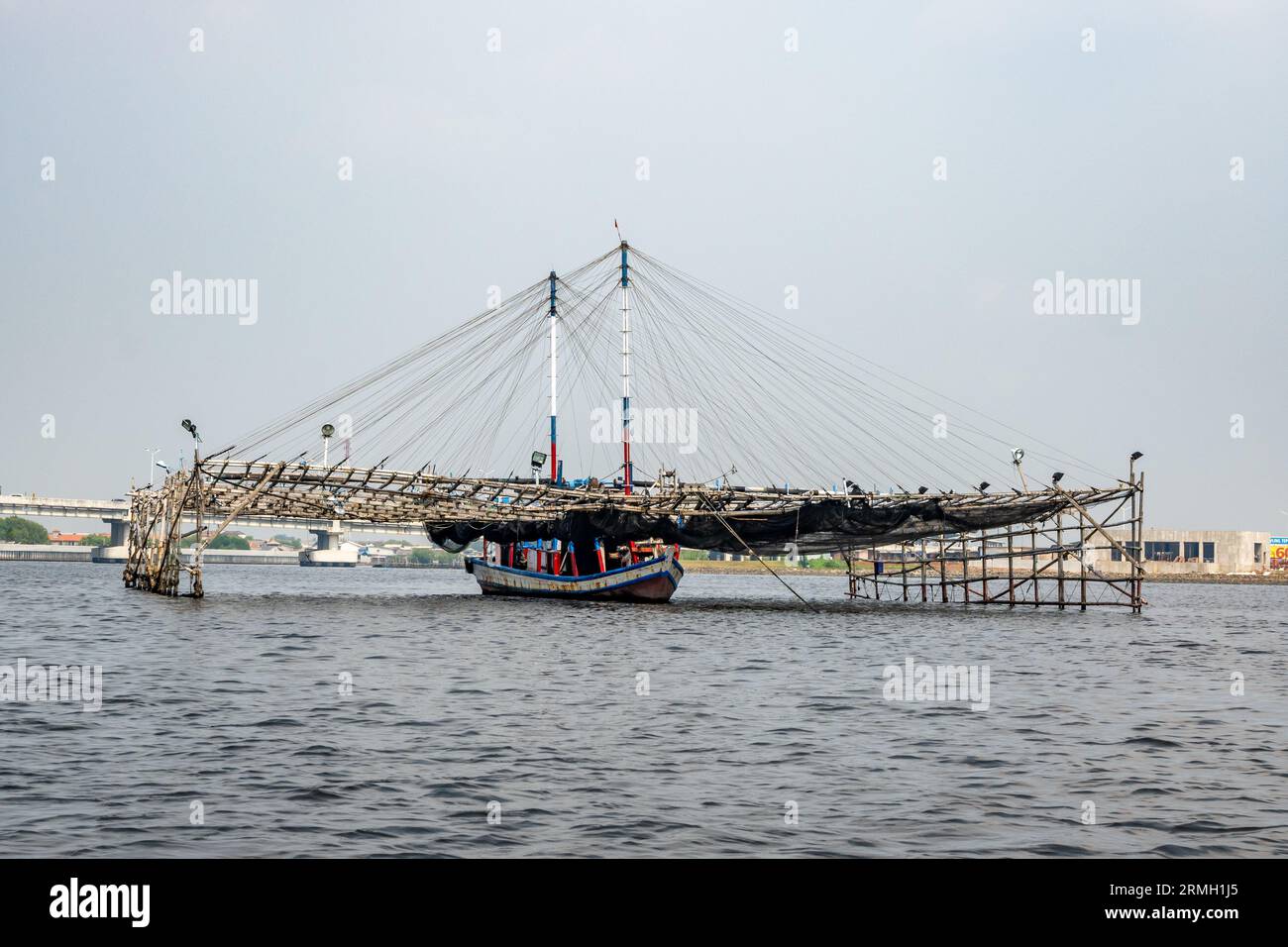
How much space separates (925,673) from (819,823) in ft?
51.2

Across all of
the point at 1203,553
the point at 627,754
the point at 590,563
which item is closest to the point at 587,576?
the point at 590,563

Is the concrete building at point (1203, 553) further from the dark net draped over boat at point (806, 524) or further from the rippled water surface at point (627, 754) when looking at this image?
the rippled water surface at point (627, 754)

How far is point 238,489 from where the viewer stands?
55531mm

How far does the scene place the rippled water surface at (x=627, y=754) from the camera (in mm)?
11367

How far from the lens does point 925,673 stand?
2683 cm

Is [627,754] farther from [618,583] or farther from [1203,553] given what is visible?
[1203,553]
